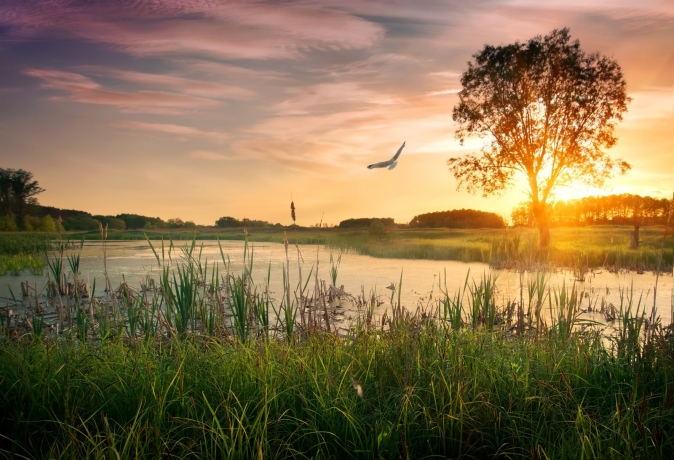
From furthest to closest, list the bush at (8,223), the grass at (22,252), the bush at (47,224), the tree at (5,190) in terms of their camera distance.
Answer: the bush at (47,224)
the bush at (8,223)
the tree at (5,190)
the grass at (22,252)

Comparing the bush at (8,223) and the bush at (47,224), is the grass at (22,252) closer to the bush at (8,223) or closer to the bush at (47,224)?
the bush at (8,223)

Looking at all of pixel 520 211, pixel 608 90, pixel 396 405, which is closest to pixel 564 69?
pixel 608 90

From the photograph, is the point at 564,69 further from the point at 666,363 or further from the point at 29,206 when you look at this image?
the point at 29,206

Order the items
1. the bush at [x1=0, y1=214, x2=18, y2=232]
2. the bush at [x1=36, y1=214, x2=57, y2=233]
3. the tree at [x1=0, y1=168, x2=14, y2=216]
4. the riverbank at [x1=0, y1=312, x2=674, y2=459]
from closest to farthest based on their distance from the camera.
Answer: the riverbank at [x1=0, y1=312, x2=674, y2=459] → the tree at [x1=0, y1=168, x2=14, y2=216] → the bush at [x1=0, y1=214, x2=18, y2=232] → the bush at [x1=36, y1=214, x2=57, y2=233]

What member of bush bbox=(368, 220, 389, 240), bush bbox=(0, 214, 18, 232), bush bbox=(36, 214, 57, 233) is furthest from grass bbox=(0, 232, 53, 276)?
bush bbox=(368, 220, 389, 240)

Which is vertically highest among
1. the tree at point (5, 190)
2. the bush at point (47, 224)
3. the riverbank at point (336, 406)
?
the tree at point (5, 190)

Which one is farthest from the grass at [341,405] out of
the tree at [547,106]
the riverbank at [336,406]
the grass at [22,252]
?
the tree at [547,106]

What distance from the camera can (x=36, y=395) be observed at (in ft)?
8.78

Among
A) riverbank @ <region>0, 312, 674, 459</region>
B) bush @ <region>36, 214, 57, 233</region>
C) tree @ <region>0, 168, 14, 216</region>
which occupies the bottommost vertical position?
riverbank @ <region>0, 312, 674, 459</region>

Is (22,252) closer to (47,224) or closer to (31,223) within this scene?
(47,224)

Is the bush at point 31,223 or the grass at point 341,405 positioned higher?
the bush at point 31,223

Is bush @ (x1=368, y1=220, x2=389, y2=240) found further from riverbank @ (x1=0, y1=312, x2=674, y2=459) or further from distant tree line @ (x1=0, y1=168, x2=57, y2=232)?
riverbank @ (x1=0, y1=312, x2=674, y2=459)

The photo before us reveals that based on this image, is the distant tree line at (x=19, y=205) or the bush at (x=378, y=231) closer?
the distant tree line at (x=19, y=205)

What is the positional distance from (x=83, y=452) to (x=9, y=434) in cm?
57
